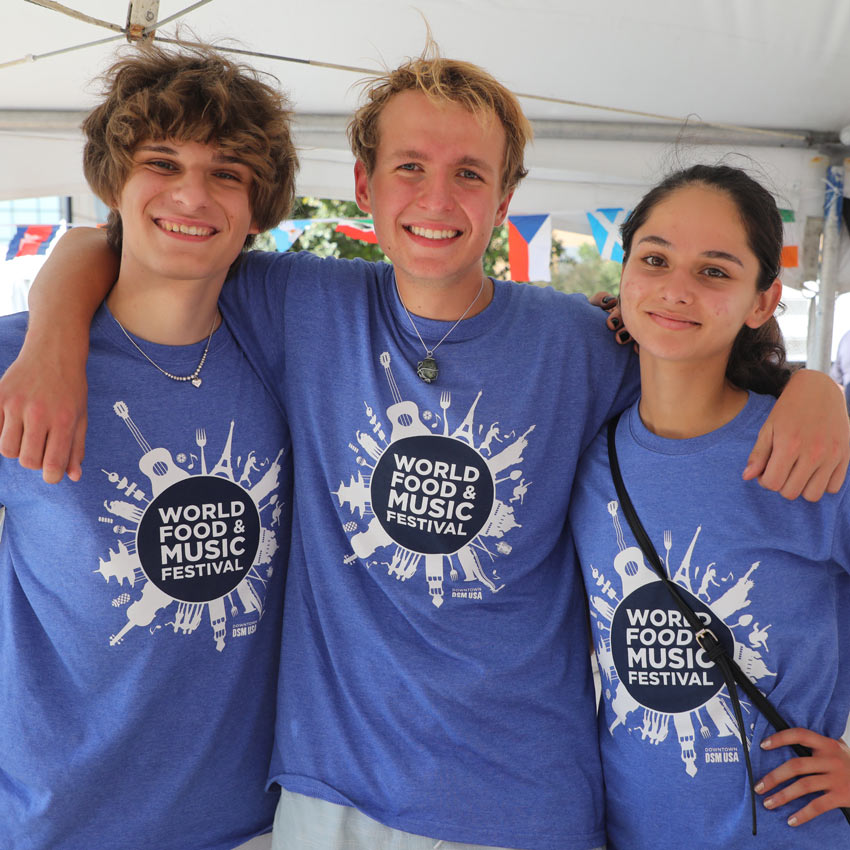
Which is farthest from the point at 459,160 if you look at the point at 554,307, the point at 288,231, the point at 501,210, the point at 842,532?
the point at 288,231

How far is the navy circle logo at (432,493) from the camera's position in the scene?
1610 mm

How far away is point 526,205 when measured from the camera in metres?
5.27

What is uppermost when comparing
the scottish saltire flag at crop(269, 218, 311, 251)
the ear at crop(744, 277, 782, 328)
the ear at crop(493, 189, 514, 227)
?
the scottish saltire flag at crop(269, 218, 311, 251)

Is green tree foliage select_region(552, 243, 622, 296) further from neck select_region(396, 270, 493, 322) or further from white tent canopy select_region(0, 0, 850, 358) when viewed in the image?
neck select_region(396, 270, 493, 322)

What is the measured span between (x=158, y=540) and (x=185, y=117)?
0.78 meters

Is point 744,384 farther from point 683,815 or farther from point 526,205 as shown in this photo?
point 526,205

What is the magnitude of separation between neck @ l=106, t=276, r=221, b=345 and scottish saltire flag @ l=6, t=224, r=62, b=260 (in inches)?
179

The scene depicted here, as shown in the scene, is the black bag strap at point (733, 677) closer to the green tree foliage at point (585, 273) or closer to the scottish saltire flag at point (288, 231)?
the scottish saltire flag at point (288, 231)

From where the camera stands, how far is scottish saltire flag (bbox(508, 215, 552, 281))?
5340 mm

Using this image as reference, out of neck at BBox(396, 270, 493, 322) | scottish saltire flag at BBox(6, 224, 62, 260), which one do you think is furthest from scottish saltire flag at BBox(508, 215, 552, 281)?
neck at BBox(396, 270, 493, 322)

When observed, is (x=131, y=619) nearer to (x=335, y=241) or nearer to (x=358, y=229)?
(x=358, y=229)

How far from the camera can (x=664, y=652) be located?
1.52 meters

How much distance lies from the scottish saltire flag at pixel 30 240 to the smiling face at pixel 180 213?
450 centimetres

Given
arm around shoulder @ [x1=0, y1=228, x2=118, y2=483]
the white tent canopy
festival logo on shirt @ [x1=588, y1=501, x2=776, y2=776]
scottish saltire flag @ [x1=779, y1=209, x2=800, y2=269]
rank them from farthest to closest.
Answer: scottish saltire flag @ [x1=779, y1=209, x2=800, y2=269] < the white tent canopy < festival logo on shirt @ [x1=588, y1=501, x2=776, y2=776] < arm around shoulder @ [x1=0, y1=228, x2=118, y2=483]
